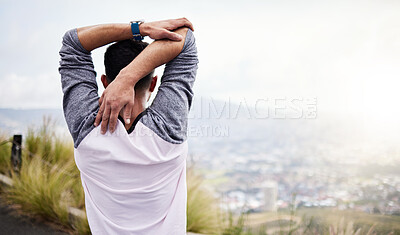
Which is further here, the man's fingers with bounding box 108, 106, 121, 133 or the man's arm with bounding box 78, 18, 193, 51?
the man's arm with bounding box 78, 18, 193, 51

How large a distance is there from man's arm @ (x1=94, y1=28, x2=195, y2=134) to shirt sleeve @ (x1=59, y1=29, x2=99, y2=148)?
0.15 ft

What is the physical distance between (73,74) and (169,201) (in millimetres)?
514

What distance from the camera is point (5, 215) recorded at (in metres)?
3.23

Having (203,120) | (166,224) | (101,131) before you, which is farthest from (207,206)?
(101,131)

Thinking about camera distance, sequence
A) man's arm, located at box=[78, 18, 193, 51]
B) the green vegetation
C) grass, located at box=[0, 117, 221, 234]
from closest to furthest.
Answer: man's arm, located at box=[78, 18, 193, 51], the green vegetation, grass, located at box=[0, 117, 221, 234]

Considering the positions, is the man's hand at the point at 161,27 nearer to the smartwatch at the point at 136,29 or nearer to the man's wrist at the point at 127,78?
the smartwatch at the point at 136,29

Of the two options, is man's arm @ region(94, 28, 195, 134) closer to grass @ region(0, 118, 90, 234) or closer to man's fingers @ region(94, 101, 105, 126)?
man's fingers @ region(94, 101, 105, 126)

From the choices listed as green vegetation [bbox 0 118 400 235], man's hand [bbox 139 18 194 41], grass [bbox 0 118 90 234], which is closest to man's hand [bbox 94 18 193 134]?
man's hand [bbox 139 18 194 41]

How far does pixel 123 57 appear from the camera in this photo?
1.14 meters

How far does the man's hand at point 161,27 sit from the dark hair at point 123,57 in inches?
2.4

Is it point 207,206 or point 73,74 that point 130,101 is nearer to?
point 73,74

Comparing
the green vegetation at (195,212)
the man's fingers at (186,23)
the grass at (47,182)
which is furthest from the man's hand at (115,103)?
the grass at (47,182)

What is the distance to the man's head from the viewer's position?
1.14m

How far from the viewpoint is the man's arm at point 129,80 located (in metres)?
1.00
